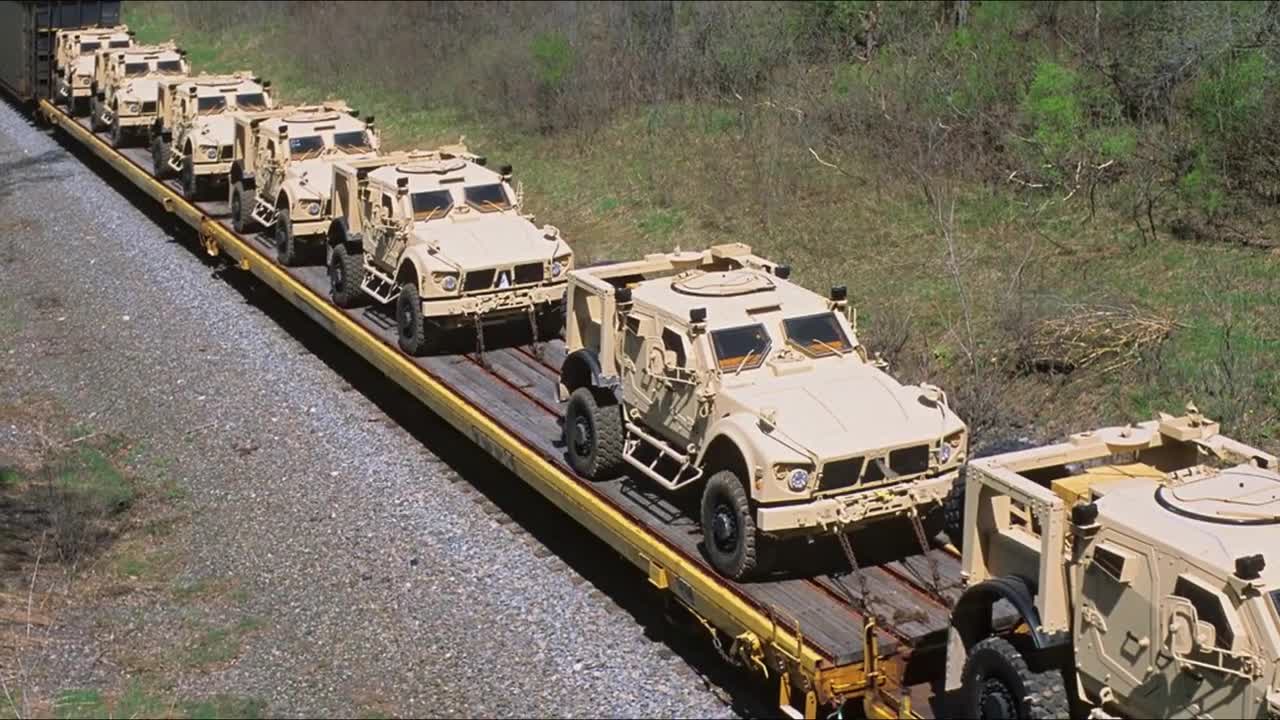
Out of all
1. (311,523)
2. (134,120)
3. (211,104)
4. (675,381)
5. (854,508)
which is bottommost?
(311,523)

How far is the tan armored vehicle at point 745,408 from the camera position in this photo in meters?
11.0

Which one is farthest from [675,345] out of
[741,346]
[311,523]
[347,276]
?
[347,276]

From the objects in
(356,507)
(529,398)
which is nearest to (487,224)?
(529,398)

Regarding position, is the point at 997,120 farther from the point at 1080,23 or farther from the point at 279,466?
the point at 279,466

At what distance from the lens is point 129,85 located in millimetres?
28156

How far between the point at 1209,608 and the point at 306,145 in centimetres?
1594

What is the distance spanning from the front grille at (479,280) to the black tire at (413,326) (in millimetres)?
523

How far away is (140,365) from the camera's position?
1953 centimetres


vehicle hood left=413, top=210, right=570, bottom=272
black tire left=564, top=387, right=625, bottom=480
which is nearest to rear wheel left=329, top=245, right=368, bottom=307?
vehicle hood left=413, top=210, right=570, bottom=272

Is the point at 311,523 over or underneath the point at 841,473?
underneath

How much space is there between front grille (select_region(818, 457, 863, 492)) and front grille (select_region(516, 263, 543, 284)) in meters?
6.53

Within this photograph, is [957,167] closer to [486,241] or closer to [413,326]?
[486,241]

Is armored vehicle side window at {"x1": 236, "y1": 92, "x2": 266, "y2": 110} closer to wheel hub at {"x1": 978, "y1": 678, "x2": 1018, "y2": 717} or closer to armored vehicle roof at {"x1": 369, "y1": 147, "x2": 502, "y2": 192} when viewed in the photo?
armored vehicle roof at {"x1": 369, "y1": 147, "x2": 502, "y2": 192}

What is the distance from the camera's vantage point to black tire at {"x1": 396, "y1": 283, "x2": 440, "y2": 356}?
1658 cm
